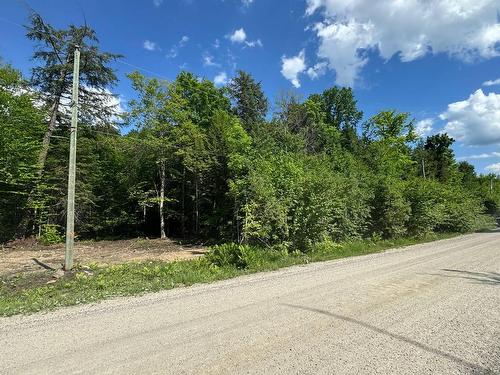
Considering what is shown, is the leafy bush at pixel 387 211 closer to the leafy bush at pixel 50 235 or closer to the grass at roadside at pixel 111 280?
the grass at roadside at pixel 111 280

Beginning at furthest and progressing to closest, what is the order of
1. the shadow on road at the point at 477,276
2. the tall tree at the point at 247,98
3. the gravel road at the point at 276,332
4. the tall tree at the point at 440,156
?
the tall tree at the point at 440,156 → the tall tree at the point at 247,98 → the shadow on road at the point at 477,276 → the gravel road at the point at 276,332

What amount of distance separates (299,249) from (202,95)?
816 inches

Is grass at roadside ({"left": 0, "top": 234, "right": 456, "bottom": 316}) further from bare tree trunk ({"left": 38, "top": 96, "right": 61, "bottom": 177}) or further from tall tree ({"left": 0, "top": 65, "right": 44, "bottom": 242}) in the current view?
bare tree trunk ({"left": 38, "top": 96, "right": 61, "bottom": 177})

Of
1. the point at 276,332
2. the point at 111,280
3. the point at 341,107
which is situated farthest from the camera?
the point at 341,107

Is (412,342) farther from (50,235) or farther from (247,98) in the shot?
(247,98)

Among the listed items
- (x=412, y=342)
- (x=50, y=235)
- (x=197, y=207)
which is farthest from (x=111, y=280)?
(x=50, y=235)

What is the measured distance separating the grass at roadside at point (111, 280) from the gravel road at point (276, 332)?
0.72m

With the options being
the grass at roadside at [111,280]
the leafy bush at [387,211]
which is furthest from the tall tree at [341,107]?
the grass at roadside at [111,280]

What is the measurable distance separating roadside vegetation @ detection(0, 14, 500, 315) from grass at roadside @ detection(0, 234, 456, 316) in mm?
75

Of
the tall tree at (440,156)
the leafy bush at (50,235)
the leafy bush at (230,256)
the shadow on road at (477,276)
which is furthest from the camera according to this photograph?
the tall tree at (440,156)

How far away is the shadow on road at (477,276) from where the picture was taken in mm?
8305

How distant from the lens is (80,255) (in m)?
17.0

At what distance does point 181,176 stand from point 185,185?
709 millimetres

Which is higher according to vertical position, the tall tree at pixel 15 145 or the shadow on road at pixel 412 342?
the tall tree at pixel 15 145
